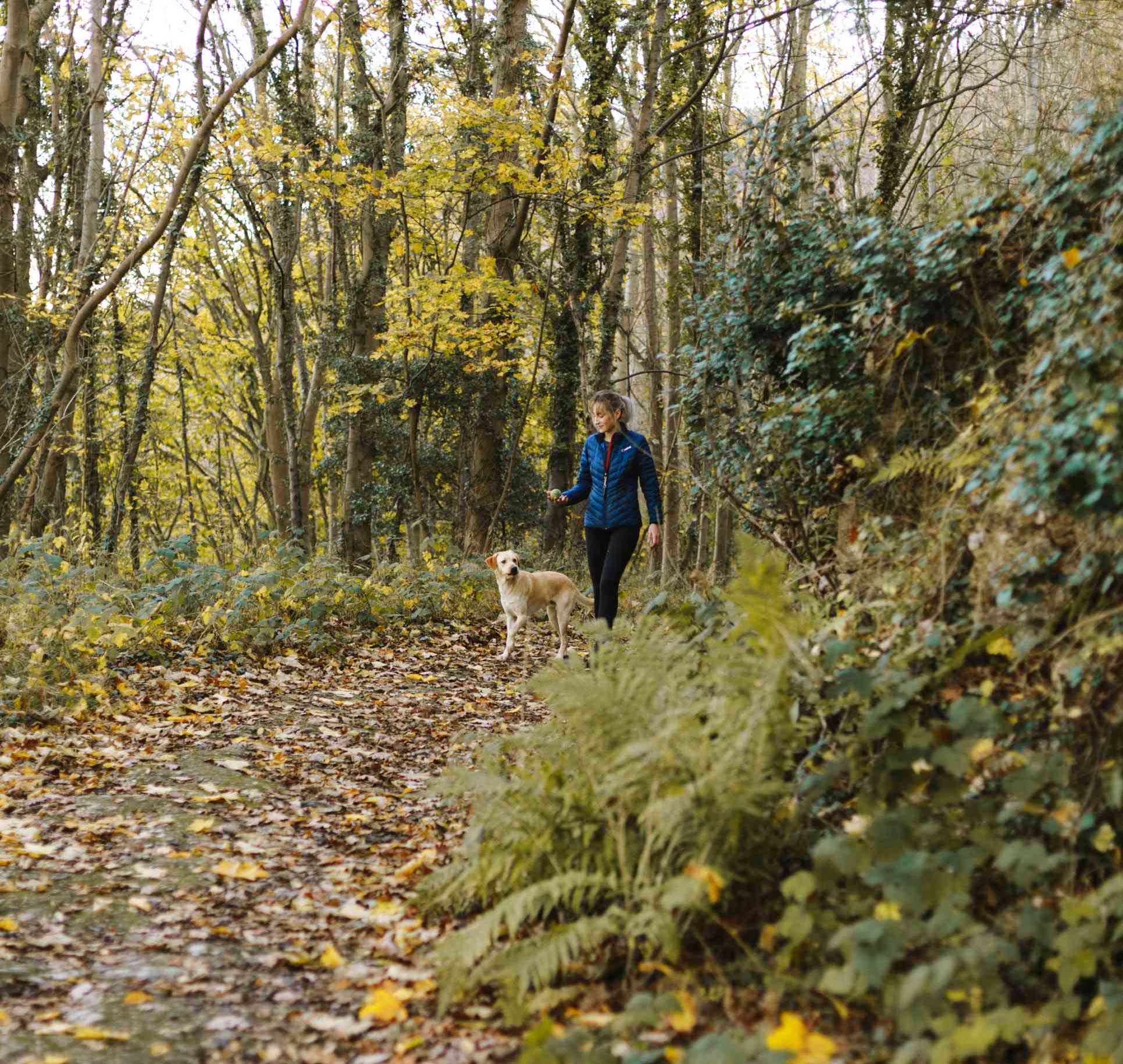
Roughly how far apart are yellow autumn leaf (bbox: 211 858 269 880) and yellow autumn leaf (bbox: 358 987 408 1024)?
1612 millimetres

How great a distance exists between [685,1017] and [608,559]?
226 inches

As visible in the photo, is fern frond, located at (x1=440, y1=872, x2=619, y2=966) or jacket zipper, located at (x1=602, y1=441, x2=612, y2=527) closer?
fern frond, located at (x1=440, y1=872, x2=619, y2=966)

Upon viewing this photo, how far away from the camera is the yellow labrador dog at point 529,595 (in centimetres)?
1032

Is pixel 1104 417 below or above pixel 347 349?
below

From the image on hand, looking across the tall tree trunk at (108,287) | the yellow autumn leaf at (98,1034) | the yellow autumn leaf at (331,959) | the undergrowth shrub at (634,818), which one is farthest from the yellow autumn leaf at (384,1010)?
the tall tree trunk at (108,287)

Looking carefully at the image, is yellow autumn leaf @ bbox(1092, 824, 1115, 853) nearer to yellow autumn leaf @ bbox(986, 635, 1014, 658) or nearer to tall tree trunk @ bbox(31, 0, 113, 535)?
yellow autumn leaf @ bbox(986, 635, 1014, 658)

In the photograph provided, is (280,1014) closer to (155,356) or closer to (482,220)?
(155,356)

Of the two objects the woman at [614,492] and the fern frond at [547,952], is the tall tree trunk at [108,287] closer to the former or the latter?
the woman at [614,492]

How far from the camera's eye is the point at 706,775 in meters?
3.41

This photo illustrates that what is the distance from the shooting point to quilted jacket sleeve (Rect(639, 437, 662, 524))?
839cm

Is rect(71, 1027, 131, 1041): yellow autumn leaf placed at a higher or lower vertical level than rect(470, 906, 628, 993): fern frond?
lower

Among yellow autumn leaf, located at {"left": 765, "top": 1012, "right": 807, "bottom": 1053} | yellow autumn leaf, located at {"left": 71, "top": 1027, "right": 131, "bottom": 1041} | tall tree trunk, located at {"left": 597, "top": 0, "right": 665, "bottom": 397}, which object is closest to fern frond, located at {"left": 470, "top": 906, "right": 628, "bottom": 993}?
yellow autumn leaf, located at {"left": 765, "top": 1012, "right": 807, "bottom": 1053}

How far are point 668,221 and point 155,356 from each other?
1025cm

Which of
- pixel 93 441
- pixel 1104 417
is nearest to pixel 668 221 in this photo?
pixel 93 441
